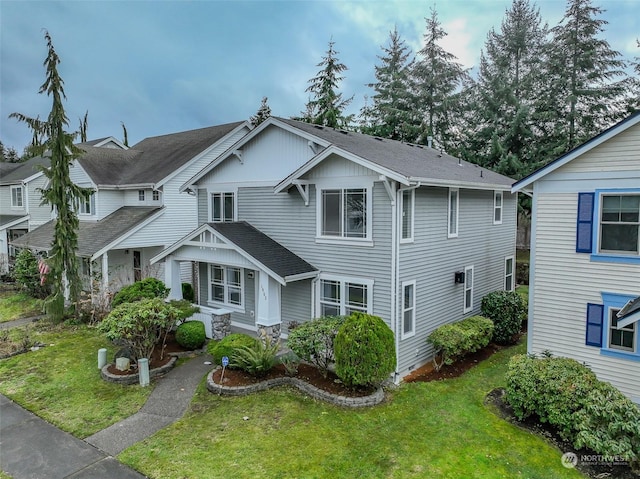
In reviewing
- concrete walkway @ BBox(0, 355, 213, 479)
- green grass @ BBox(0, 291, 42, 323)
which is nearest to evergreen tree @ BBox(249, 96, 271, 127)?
green grass @ BBox(0, 291, 42, 323)

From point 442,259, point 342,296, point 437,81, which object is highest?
point 437,81

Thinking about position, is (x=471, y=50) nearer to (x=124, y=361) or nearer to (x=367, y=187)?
(x=367, y=187)

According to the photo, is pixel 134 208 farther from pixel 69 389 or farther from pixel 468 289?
pixel 468 289

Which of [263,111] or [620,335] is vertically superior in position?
[263,111]

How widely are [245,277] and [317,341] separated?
16.4 ft

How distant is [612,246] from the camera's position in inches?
352

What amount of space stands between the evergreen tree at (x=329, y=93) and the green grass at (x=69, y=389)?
25334mm

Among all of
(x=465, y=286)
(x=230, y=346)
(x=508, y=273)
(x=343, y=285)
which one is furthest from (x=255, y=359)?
(x=508, y=273)

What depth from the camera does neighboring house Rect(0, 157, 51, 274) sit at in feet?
81.3

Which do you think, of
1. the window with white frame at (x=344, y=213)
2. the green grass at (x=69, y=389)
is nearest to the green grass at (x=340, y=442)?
the green grass at (x=69, y=389)

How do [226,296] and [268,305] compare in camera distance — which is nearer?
[268,305]

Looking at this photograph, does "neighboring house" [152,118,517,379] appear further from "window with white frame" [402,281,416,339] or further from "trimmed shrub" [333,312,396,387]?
"trimmed shrub" [333,312,396,387]

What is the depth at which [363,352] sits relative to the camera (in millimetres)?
8711

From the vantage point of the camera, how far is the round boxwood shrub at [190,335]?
39.7ft
